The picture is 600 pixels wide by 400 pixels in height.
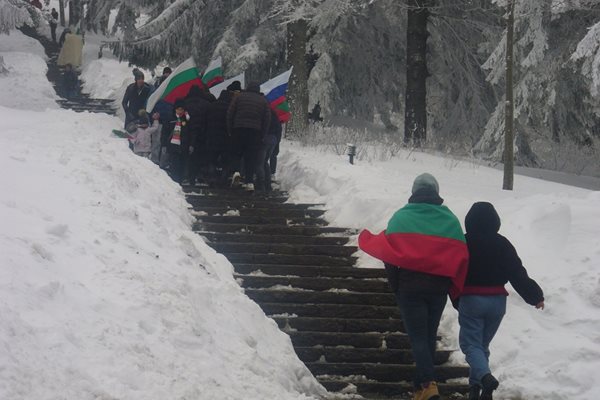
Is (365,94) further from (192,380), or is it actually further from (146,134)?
(192,380)

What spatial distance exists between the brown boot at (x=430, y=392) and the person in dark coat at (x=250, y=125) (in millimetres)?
7663

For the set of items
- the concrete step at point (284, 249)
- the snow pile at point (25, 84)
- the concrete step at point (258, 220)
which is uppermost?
the snow pile at point (25, 84)

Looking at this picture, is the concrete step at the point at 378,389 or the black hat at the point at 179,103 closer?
the concrete step at the point at 378,389

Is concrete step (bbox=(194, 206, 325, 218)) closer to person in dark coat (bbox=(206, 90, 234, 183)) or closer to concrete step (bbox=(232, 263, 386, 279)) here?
person in dark coat (bbox=(206, 90, 234, 183))

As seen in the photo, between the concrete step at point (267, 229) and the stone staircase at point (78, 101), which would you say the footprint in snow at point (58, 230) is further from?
the stone staircase at point (78, 101)

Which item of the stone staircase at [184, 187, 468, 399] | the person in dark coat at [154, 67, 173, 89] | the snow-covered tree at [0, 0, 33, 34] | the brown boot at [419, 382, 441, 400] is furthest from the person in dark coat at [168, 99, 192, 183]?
the snow-covered tree at [0, 0, 33, 34]

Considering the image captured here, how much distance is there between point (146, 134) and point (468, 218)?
9.22 meters

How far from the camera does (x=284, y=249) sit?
33.8ft

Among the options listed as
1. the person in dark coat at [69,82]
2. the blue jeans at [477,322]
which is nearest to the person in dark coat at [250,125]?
the blue jeans at [477,322]

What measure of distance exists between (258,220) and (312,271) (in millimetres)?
2240

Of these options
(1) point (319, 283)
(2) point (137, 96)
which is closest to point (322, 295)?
(1) point (319, 283)

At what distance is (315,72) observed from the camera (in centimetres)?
2231

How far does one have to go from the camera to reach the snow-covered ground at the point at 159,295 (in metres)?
4.69

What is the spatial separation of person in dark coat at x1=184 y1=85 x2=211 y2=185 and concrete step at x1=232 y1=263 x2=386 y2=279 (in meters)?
5.01
